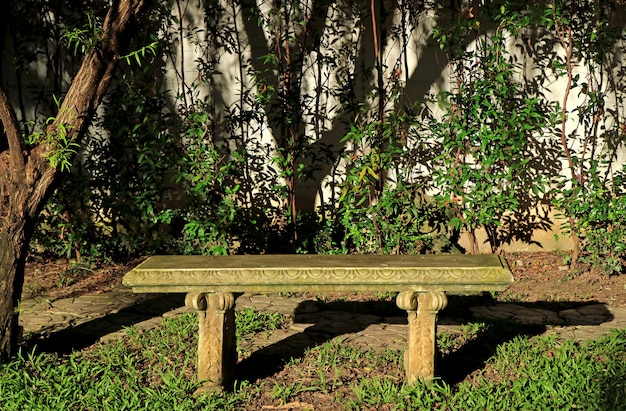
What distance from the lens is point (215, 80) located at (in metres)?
7.90

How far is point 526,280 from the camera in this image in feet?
23.3

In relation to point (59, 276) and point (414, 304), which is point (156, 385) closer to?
point (414, 304)

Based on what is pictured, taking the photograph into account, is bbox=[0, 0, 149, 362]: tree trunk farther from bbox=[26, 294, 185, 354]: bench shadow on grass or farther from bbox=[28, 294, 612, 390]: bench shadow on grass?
bbox=[28, 294, 612, 390]: bench shadow on grass

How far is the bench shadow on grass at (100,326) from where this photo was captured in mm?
5348

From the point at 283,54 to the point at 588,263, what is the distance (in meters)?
3.35

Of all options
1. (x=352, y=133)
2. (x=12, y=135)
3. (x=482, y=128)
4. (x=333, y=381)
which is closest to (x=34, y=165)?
(x=12, y=135)

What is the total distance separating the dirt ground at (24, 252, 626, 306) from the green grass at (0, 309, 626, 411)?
1.30 metres

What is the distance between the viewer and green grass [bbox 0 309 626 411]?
4363mm

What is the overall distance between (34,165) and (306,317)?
2.21 metres

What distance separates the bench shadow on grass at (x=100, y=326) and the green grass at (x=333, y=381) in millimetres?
222

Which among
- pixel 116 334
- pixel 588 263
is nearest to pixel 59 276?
pixel 116 334

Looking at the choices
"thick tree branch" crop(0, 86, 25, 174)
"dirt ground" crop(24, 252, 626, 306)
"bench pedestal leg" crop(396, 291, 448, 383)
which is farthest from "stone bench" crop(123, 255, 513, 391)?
"dirt ground" crop(24, 252, 626, 306)

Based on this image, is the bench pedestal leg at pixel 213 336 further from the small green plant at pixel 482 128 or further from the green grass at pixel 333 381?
the small green plant at pixel 482 128

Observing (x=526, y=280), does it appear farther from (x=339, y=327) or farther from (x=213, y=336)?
(x=213, y=336)
